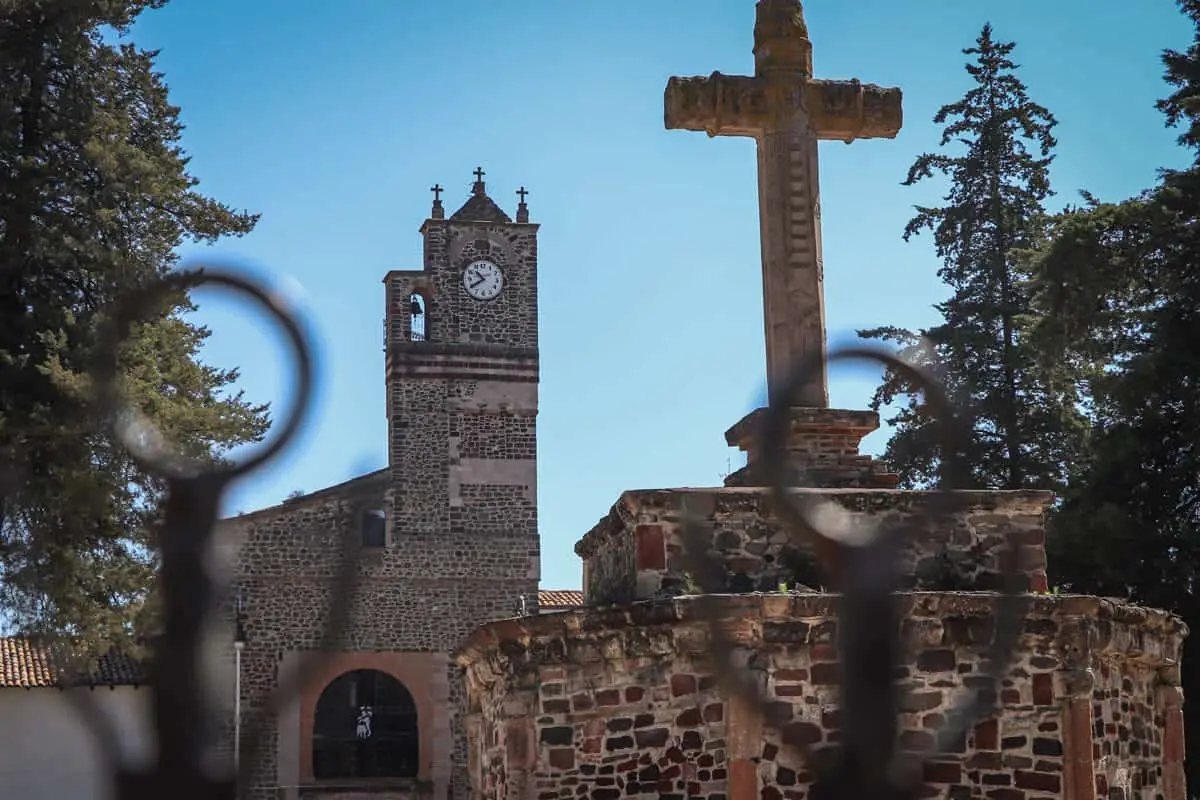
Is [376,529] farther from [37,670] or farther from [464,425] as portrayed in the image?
[37,670]

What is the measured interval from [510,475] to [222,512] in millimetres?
25997

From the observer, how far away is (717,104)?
358 inches

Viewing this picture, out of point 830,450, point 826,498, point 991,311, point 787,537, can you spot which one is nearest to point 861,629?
point 826,498

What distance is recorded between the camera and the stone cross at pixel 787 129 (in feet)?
29.5

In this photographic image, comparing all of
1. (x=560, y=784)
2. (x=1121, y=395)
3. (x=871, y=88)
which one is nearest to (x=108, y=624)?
(x=560, y=784)

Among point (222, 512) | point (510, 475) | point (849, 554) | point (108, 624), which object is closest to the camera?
point (222, 512)

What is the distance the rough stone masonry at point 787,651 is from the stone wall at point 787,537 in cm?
1

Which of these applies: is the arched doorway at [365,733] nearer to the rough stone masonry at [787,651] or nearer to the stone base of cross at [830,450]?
the rough stone masonry at [787,651]

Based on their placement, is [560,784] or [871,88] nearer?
[560,784]

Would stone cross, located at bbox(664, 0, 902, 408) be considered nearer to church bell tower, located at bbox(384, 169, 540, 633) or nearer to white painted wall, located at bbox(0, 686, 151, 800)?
white painted wall, located at bbox(0, 686, 151, 800)

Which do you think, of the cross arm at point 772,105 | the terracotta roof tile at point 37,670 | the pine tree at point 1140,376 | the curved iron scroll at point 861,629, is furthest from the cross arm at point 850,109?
the terracotta roof tile at point 37,670

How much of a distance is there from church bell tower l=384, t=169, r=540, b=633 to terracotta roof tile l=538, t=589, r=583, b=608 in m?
0.57

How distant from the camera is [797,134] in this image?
9.24 meters

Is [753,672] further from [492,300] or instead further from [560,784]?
[492,300]
